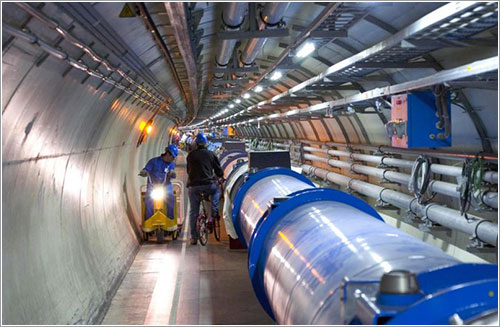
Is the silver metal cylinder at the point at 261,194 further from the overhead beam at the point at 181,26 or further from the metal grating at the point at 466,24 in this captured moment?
the metal grating at the point at 466,24

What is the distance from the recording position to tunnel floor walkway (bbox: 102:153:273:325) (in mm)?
6152

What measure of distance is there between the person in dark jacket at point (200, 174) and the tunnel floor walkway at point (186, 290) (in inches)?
26.5

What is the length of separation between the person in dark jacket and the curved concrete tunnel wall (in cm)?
144

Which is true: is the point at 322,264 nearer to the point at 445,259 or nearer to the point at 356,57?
the point at 445,259

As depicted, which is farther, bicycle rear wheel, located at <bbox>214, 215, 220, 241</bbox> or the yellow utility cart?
bicycle rear wheel, located at <bbox>214, 215, 220, 241</bbox>

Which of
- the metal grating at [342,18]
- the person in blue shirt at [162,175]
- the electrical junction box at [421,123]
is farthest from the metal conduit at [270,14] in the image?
the person in blue shirt at [162,175]

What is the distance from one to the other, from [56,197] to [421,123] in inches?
133

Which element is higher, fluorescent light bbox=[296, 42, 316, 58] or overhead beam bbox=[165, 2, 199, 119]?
overhead beam bbox=[165, 2, 199, 119]

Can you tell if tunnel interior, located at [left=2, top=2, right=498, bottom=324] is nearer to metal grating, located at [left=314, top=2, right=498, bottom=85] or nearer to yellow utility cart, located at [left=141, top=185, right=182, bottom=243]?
metal grating, located at [left=314, top=2, right=498, bottom=85]

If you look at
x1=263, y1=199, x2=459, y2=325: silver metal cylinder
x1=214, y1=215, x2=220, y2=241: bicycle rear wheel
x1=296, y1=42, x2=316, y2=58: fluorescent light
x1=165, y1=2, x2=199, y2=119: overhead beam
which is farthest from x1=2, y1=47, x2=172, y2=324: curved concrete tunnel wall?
x1=296, y1=42, x2=316, y2=58: fluorescent light

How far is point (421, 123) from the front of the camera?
5633 mm

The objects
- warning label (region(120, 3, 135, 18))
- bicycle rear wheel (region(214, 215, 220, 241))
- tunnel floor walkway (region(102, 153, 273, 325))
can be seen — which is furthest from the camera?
bicycle rear wheel (region(214, 215, 220, 241))

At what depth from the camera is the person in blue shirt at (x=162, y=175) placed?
9.86 m

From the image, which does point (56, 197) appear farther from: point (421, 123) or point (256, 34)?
point (421, 123)
